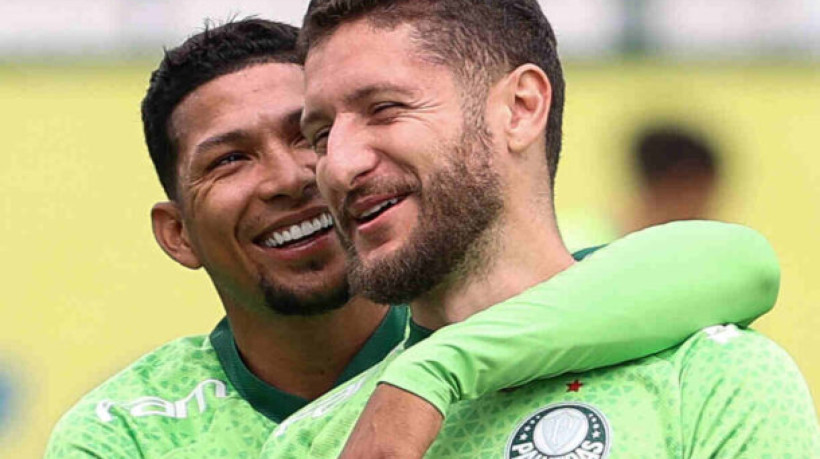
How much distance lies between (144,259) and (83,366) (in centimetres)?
47

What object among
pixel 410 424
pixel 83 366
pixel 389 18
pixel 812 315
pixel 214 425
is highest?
pixel 389 18

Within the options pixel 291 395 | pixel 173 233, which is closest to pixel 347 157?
pixel 291 395

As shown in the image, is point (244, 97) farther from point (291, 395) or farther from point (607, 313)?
point (607, 313)

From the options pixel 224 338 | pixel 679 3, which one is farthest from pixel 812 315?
pixel 224 338

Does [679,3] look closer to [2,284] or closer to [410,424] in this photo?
[2,284]

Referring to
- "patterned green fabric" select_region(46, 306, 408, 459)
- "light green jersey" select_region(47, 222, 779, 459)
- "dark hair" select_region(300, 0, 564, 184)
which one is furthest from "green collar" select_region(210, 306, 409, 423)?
"light green jersey" select_region(47, 222, 779, 459)

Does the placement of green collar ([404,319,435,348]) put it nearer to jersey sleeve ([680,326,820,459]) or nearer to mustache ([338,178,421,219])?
mustache ([338,178,421,219])

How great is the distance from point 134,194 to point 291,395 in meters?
3.65

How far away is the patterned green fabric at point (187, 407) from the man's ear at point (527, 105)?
1.01 metres

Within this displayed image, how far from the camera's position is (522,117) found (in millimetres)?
2857

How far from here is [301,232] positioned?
366cm

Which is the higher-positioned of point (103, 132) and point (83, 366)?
point (103, 132)

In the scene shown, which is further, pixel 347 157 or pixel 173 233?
pixel 173 233

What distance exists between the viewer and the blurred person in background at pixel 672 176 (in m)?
6.01
